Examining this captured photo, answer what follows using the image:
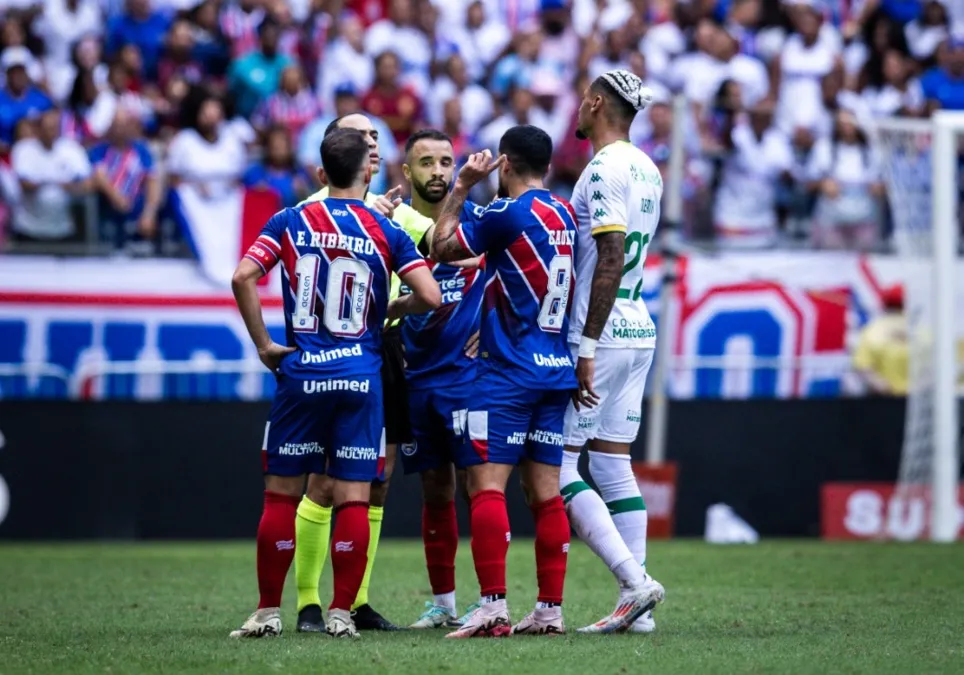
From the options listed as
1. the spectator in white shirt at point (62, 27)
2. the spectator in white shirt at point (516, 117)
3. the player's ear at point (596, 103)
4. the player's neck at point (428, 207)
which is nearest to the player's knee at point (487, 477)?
the player's neck at point (428, 207)

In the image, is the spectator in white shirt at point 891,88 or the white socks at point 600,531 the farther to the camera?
the spectator in white shirt at point 891,88

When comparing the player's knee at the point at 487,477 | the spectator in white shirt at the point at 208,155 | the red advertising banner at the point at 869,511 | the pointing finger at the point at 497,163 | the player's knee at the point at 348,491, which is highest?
the spectator in white shirt at the point at 208,155

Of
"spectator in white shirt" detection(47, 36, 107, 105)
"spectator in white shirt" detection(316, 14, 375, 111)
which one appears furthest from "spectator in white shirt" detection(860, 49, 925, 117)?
"spectator in white shirt" detection(47, 36, 107, 105)

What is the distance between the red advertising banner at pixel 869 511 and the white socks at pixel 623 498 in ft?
26.8

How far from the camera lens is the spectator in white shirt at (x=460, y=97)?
61.9 ft

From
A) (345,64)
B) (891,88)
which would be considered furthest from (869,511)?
(345,64)

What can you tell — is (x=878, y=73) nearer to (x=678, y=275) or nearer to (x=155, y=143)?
(x=678, y=275)

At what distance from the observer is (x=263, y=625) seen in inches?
310

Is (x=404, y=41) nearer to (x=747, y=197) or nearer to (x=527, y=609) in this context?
(x=747, y=197)

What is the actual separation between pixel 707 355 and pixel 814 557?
4.31 metres

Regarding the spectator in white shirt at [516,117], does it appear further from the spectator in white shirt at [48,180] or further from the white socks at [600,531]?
the white socks at [600,531]

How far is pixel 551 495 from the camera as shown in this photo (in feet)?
26.7

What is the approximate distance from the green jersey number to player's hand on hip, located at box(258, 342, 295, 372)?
1745 millimetres

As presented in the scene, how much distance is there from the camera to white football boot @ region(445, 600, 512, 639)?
310 inches
